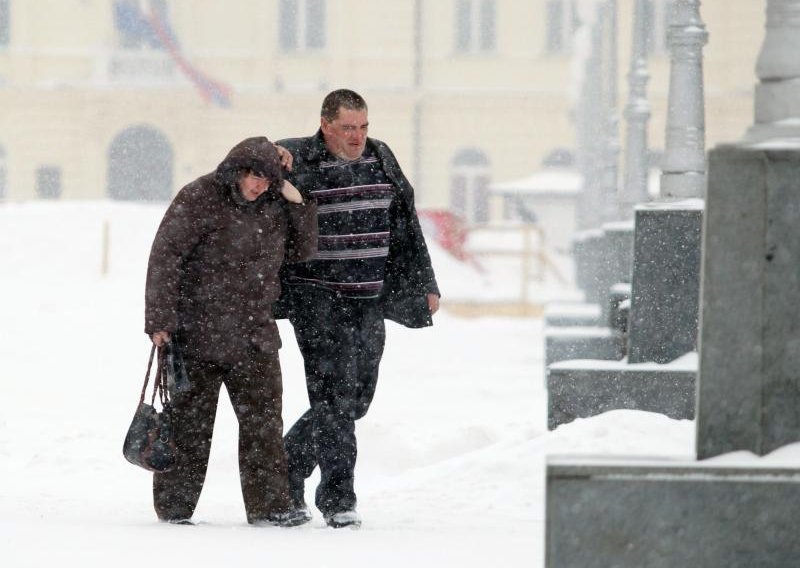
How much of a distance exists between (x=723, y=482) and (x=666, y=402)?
508 cm

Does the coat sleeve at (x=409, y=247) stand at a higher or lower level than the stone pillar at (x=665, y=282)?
higher

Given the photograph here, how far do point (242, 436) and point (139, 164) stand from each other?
40.0 meters

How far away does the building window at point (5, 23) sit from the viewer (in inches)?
1806

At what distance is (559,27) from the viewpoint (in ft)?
154

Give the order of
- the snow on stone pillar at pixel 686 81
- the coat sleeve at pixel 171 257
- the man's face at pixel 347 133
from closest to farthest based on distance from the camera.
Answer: the coat sleeve at pixel 171 257, the man's face at pixel 347 133, the snow on stone pillar at pixel 686 81

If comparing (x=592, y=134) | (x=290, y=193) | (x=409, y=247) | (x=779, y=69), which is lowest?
(x=592, y=134)

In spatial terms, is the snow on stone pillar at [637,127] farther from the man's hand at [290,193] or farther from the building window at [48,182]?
the building window at [48,182]

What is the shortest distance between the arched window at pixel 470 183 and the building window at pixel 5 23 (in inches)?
477

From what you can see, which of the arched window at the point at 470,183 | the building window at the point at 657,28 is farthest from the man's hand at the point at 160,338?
the building window at the point at 657,28

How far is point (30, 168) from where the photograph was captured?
4506 centimetres

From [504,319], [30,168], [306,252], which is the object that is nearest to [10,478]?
[306,252]

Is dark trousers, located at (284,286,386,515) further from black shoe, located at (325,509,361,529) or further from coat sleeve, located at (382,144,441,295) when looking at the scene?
coat sleeve, located at (382,144,441,295)

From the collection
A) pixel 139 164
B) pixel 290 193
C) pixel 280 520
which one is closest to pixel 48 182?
pixel 139 164

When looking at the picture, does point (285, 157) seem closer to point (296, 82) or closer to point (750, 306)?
point (750, 306)
